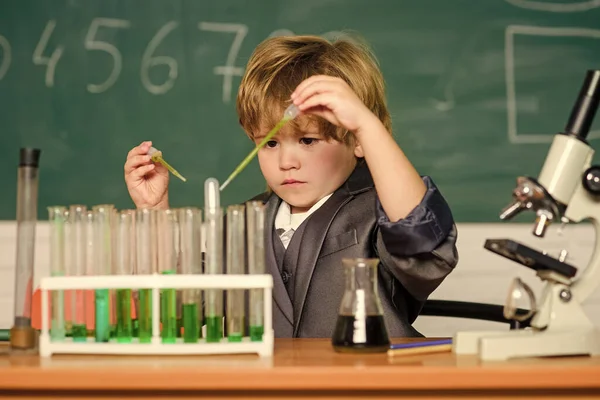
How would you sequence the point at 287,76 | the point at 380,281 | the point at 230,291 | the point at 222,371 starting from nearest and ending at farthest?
the point at 222,371
the point at 230,291
the point at 380,281
the point at 287,76

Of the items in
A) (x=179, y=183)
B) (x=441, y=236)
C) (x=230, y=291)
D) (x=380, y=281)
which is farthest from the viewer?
(x=179, y=183)

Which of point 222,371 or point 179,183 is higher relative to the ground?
point 179,183

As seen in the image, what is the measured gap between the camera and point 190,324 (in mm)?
1102

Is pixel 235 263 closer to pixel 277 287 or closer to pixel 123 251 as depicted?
pixel 123 251

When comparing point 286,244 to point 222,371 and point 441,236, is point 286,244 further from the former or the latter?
point 222,371

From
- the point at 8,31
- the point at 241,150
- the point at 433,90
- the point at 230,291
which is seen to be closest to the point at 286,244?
the point at 230,291

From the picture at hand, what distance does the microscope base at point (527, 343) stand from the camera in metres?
1.05

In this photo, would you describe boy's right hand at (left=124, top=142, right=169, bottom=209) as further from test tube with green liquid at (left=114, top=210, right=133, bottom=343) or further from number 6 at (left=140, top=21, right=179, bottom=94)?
number 6 at (left=140, top=21, right=179, bottom=94)

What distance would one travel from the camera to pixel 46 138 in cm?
257

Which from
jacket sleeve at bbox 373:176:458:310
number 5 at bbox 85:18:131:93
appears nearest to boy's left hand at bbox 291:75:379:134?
jacket sleeve at bbox 373:176:458:310

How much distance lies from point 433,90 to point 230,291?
5.35 feet

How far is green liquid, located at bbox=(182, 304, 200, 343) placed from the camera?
1097 mm

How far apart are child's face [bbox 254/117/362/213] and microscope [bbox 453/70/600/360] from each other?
57 cm

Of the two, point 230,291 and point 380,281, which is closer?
point 230,291
